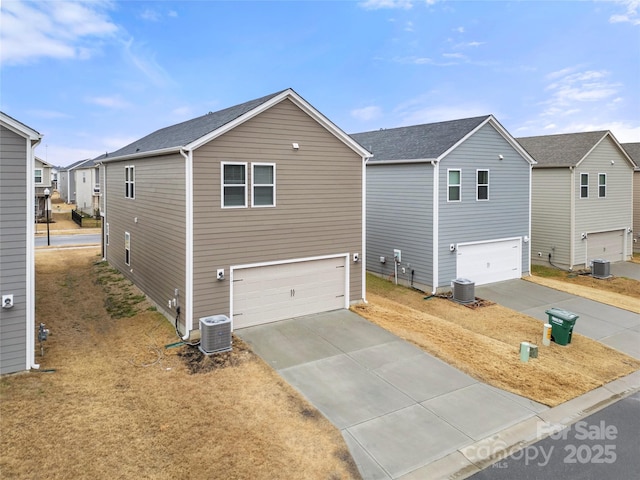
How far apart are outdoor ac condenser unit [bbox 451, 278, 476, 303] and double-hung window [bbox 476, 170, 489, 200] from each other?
413cm

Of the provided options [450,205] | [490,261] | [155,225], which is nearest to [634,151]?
[490,261]

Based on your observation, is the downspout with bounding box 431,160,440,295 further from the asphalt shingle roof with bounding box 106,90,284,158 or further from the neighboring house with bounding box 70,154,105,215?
the neighboring house with bounding box 70,154,105,215

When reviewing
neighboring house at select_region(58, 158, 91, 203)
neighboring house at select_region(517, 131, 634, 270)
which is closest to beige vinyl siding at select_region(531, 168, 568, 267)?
neighboring house at select_region(517, 131, 634, 270)

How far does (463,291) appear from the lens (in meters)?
16.2

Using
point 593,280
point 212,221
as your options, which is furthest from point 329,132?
point 593,280

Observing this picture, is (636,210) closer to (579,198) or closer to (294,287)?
(579,198)

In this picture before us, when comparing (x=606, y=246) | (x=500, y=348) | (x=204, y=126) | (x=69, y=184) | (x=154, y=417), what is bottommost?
(x=154, y=417)

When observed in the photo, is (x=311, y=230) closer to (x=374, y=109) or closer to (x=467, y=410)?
(x=467, y=410)

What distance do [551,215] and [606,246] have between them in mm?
4562

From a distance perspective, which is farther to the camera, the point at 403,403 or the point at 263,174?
the point at 263,174

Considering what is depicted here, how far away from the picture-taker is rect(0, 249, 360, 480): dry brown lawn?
6430 millimetres

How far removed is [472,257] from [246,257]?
34.8ft

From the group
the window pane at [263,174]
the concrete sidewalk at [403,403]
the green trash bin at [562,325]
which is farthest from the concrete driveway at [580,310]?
the window pane at [263,174]

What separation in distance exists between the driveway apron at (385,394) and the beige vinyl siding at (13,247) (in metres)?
5.11
